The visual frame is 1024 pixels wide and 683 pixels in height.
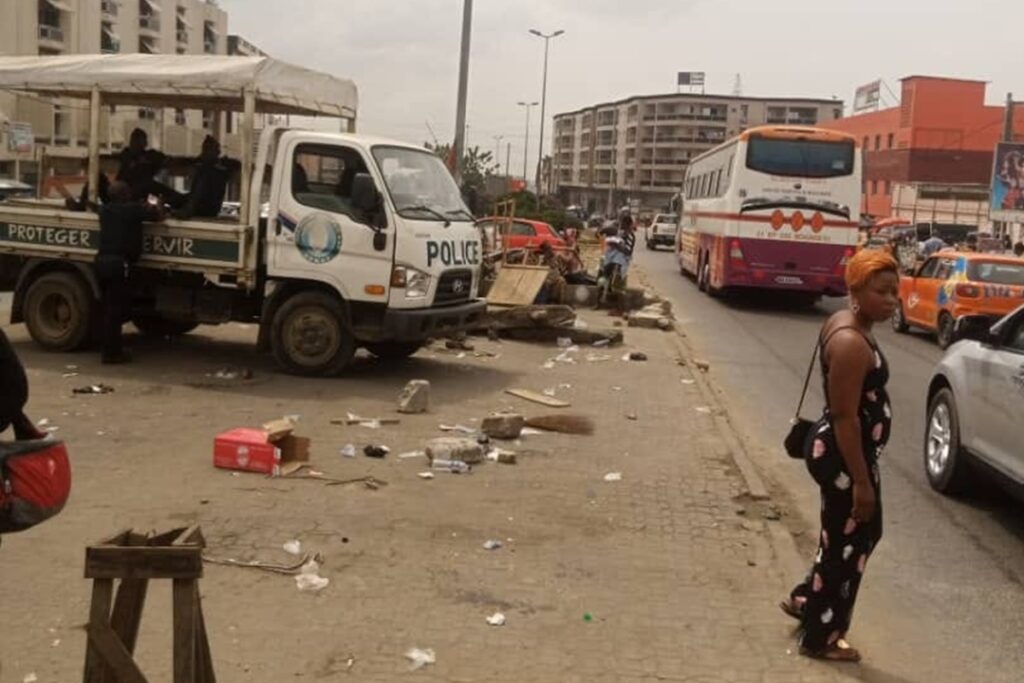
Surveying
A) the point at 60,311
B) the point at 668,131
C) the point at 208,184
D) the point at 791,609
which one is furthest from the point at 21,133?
the point at 668,131

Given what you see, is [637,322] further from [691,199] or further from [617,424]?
[691,199]

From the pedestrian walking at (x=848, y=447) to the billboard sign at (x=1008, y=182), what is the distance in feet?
128

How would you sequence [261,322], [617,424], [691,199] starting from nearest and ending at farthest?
[617,424] < [261,322] < [691,199]

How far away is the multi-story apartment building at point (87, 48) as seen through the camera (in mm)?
13547

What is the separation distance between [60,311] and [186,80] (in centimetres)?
293

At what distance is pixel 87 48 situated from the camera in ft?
224

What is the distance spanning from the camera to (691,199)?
2875cm

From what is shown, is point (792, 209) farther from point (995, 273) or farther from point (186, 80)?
point (186, 80)

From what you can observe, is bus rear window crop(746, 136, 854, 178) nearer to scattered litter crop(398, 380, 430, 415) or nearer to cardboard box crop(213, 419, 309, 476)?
scattered litter crop(398, 380, 430, 415)

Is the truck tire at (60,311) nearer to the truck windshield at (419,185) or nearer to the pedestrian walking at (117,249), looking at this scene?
the pedestrian walking at (117,249)

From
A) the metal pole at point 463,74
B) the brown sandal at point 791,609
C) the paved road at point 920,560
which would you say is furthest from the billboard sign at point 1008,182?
the brown sandal at point 791,609

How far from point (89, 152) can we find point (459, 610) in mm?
8757

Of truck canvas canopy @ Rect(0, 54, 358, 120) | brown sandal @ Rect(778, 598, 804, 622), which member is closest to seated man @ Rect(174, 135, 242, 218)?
truck canvas canopy @ Rect(0, 54, 358, 120)


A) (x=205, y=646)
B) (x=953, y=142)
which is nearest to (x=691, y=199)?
(x=205, y=646)
